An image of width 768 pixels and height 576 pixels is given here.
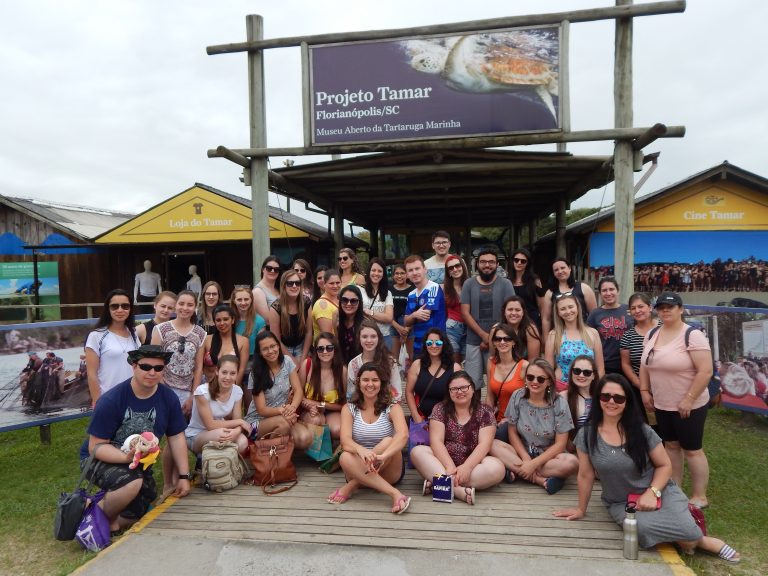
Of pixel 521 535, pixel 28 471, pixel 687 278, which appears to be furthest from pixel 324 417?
pixel 687 278

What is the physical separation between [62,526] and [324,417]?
2222mm

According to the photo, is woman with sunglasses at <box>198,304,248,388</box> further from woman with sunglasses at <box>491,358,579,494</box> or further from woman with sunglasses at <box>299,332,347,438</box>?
woman with sunglasses at <box>491,358,579,494</box>

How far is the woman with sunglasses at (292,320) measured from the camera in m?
5.30

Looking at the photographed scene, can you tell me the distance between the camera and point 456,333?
567cm

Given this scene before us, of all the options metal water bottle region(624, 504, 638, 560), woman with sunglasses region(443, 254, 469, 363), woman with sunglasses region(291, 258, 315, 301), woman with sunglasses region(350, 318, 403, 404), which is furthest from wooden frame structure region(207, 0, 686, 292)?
metal water bottle region(624, 504, 638, 560)

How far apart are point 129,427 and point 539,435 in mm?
3307

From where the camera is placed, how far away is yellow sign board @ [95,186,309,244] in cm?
1441

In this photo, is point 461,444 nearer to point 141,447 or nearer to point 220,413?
point 220,413

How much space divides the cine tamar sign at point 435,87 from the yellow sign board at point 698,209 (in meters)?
7.54

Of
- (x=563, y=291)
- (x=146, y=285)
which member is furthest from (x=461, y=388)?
(x=146, y=285)

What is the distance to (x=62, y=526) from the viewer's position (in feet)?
11.7

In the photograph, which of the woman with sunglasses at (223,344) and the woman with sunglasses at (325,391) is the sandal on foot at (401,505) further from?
the woman with sunglasses at (223,344)

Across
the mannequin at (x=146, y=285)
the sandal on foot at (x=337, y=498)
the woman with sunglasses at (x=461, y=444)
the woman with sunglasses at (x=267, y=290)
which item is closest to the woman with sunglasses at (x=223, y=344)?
the woman with sunglasses at (x=267, y=290)

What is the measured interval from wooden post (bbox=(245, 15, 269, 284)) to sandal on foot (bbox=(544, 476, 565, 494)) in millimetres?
4792
